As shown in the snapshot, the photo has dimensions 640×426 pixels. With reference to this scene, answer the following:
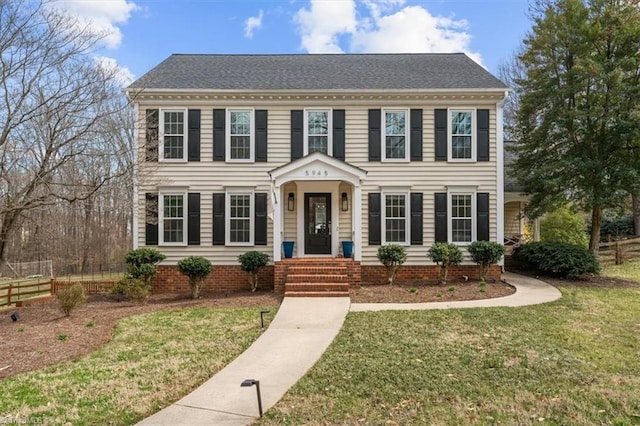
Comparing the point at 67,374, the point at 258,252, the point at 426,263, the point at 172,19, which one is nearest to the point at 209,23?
the point at 172,19

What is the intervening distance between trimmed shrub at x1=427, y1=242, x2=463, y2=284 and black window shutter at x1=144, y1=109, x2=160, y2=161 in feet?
29.6

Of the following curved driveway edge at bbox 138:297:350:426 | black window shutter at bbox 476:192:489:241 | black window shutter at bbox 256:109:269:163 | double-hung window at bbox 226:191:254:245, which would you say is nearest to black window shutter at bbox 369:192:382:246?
black window shutter at bbox 476:192:489:241

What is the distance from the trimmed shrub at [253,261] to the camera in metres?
11.4

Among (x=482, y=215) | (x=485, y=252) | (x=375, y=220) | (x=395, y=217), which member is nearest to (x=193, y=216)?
(x=375, y=220)

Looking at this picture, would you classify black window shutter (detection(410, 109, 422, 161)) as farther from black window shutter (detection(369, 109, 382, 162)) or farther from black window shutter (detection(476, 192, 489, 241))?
black window shutter (detection(476, 192, 489, 241))

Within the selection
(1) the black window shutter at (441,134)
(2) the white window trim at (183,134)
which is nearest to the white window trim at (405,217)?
(1) the black window shutter at (441,134)

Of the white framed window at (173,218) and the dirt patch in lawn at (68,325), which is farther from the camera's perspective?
the white framed window at (173,218)

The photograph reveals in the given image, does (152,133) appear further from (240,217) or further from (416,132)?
(416,132)

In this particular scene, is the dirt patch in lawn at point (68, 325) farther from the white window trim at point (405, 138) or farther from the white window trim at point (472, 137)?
the white window trim at point (472, 137)

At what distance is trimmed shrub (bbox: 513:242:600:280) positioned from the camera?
1222 centimetres

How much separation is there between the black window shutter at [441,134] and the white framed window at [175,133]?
8.07m

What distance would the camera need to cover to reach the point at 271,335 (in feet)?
22.7

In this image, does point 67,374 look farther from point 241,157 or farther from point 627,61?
point 627,61

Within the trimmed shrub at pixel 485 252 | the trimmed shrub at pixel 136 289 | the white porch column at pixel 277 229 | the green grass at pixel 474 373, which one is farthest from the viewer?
the trimmed shrub at pixel 485 252
